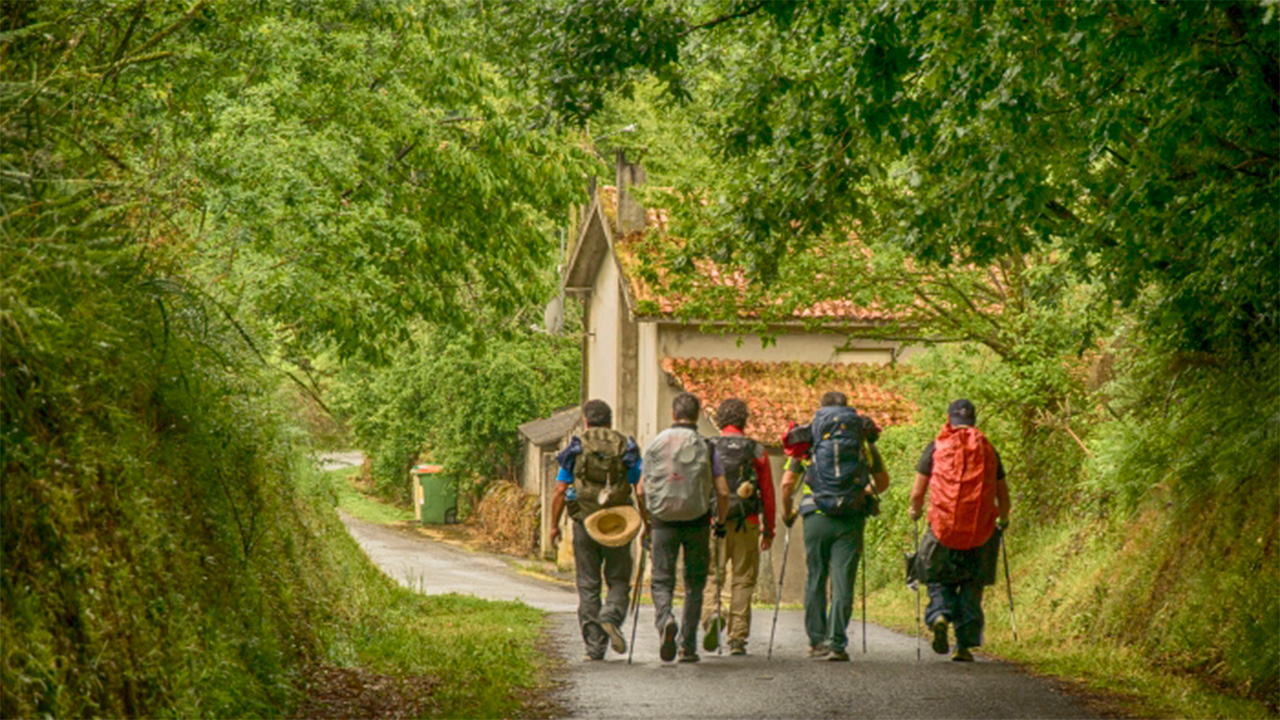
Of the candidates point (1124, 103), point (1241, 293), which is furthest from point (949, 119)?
point (1241, 293)

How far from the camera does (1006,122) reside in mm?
9930

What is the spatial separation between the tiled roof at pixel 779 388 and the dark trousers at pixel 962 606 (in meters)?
16.6

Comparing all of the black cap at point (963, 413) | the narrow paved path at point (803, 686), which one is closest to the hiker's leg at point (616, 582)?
the narrow paved path at point (803, 686)

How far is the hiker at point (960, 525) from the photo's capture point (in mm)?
12375

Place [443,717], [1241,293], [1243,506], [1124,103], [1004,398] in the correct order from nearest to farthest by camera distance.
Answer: [443,717], [1124,103], [1241,293], [1243,506], [1004,398]

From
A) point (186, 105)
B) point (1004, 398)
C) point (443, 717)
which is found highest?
point (186, 105)

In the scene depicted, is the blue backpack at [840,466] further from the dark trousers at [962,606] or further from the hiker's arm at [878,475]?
the dark trousers at [962,606]

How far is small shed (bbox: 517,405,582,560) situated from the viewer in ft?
139

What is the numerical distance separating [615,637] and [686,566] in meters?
0.72

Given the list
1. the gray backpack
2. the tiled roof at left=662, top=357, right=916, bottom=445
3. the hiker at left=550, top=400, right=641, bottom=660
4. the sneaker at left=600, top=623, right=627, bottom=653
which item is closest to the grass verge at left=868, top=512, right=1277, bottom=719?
the gray backpack

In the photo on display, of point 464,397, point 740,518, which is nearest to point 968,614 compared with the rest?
point 740,518

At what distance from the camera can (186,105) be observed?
16.5 m

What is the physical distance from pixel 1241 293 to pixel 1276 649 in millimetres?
2190

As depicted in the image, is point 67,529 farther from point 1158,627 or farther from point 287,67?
point 287,67
